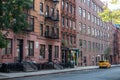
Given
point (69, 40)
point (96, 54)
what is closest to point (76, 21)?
point (69, 40)

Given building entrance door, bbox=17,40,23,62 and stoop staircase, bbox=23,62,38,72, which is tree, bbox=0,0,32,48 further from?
building entrance door, bbox=17,40,23,62

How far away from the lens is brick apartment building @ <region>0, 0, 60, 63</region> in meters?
43.3

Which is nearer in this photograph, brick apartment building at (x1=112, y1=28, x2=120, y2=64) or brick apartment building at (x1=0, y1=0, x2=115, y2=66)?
brick apartment building at (x1=0, y1=0, x2=115, y2=66)

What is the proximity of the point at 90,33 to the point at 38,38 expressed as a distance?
32654 mm

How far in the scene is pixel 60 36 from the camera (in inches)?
2362

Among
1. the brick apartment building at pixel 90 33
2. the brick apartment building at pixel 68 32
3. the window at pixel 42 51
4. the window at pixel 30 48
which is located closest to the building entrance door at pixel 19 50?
the window at pixel 30 48

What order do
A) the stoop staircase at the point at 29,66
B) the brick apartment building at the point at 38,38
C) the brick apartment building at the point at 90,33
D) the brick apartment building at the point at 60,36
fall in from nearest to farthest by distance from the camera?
the stoop staircase at the point at 29,66 → the brick apartment building at the point at 38,38 → the brick apartment building at the point at 60,36 → the brick apartment building at the point at 90,33

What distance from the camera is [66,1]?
64750mm

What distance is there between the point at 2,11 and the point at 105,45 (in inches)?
3018

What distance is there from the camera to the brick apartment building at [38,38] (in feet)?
142

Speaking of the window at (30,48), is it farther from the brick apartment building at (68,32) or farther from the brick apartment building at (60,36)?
the brick apartment building at (68,32)

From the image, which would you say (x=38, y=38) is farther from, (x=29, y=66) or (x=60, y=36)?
(x=60, y=36)

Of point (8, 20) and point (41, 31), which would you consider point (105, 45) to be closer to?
point (41, 31)

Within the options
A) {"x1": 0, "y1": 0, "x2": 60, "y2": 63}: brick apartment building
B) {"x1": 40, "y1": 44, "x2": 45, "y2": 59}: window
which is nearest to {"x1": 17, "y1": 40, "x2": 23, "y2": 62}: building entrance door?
{"x1": 0, "y1": 0, "x2": 60, "y2": 63}: brick apartment building
